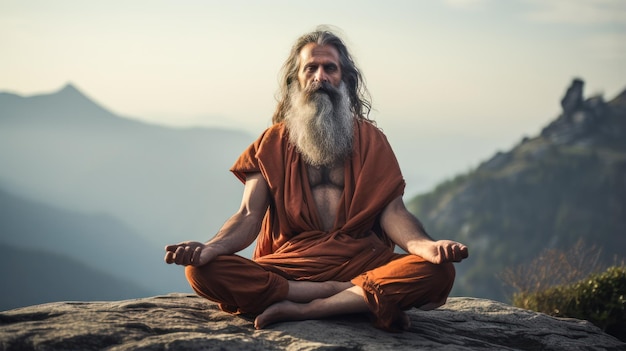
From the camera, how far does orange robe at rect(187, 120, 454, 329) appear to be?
17.4 feet

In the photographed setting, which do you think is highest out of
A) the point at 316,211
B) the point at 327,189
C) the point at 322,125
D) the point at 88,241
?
the point at 88,241

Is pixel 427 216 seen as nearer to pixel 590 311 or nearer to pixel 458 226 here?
pixel 458 226

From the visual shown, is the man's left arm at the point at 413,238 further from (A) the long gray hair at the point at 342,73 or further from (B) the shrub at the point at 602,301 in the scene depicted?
(B) the shrub at the point at 602,301

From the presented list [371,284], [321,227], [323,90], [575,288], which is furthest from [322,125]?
[575,288]

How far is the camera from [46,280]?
51.7 metres

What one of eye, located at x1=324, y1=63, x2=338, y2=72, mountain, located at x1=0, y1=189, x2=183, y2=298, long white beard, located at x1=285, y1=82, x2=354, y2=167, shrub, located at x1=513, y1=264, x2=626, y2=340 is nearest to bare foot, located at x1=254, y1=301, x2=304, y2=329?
long white beard, located at x1=285, y1=82, x2=354, y2=167

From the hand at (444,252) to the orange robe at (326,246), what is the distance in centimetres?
7

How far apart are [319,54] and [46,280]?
49.0m

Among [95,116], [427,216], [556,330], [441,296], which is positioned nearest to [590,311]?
[556,330]

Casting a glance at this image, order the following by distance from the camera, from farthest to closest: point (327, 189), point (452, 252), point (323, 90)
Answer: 1. point (323, 90)
2. point (327, 189)
3. point (452, 252)

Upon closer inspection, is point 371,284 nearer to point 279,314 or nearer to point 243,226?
point 279,314

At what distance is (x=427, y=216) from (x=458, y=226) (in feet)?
14.3

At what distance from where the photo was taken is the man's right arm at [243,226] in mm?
5328

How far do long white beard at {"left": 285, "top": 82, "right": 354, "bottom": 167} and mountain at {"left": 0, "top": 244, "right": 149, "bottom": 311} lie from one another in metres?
43.7
